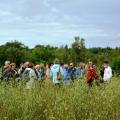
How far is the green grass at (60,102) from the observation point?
7598 mm

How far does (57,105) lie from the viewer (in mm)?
7871

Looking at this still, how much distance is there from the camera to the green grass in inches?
299

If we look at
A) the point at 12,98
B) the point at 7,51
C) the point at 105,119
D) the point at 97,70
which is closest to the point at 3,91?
the point at 12,98

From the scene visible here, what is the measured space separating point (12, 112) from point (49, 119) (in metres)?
0.77

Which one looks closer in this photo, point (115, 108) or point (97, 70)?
point (115, 108)

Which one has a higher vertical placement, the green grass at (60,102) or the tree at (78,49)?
the tree at (78,49)

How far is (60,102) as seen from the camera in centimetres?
807

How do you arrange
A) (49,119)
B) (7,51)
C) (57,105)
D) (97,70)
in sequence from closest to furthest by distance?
(49,119), (57,105), (97,70), (7,51)

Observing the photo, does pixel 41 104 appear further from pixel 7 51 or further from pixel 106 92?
pixel 7 51

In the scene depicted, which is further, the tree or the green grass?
the tree

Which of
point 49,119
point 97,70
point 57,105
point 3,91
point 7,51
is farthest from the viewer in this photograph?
point 7,51

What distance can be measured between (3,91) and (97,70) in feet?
24.2

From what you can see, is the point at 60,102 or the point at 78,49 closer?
the point at 60,102

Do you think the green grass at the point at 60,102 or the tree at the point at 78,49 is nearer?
the green grass at the point at 60,102
